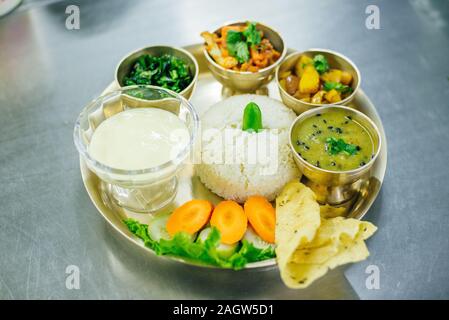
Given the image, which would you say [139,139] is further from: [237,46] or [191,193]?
[237,46]

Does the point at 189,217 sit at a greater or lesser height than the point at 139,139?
lesser

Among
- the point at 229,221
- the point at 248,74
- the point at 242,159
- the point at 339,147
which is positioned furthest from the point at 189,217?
the point at 248,74

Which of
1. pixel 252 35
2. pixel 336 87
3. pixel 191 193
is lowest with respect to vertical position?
pixel 191 193

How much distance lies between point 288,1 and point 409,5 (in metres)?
0.97

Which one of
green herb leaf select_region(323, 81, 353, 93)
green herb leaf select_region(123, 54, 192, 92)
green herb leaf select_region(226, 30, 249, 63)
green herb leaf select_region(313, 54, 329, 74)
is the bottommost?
green herb leaf select_region(323, 81, 353, 93)

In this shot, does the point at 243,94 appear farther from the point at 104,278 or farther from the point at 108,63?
the point at 104,278

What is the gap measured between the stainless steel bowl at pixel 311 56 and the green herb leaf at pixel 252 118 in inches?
10.0

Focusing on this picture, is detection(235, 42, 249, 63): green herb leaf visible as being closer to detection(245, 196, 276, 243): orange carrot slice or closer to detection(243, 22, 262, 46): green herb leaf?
detection(243, 22, 262, 46): green herb leaf

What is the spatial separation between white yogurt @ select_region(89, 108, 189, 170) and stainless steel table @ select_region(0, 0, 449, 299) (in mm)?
430

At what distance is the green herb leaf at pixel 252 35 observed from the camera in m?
2.95

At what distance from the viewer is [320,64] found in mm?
2871

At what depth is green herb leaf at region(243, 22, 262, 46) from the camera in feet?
9.67

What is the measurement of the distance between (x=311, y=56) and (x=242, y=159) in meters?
0.85

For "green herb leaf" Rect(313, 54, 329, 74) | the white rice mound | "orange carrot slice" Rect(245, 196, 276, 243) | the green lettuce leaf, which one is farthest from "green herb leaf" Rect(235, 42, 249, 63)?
the green lettuce leaf
